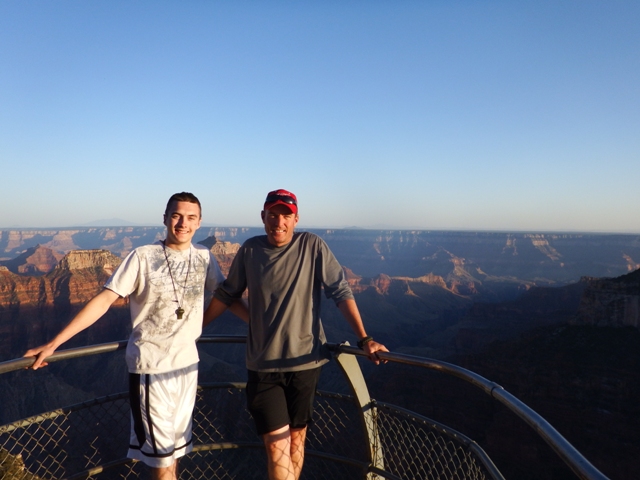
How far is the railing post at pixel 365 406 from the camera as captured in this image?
124 inches

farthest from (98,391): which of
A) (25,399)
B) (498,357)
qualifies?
(498,357)

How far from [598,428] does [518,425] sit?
363cm

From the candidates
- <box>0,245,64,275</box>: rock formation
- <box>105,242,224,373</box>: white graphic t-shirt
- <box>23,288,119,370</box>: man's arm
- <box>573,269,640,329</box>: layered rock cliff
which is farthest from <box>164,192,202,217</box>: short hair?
<box>0,245,64,275</box>: rock formation

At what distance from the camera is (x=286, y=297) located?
3045mm

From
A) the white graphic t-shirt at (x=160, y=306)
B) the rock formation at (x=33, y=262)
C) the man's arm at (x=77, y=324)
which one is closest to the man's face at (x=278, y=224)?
the white graphic t-shirt at (x=160, y=306)

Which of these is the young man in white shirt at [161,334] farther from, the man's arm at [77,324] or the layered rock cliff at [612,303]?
the layered rock cliff at [612,303]

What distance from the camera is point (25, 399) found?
117 ft

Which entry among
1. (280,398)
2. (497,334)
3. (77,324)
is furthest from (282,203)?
(497,334)

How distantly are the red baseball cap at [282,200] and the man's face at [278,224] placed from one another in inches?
0.9

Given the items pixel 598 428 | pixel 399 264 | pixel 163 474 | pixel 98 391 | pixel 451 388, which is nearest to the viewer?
pixel 163 474

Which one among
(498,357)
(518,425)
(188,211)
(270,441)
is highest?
(188,211)

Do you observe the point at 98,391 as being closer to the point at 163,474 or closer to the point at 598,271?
the point at 163,474

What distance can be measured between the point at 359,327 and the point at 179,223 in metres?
1.41

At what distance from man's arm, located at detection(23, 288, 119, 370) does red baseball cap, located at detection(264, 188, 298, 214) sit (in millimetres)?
1139
